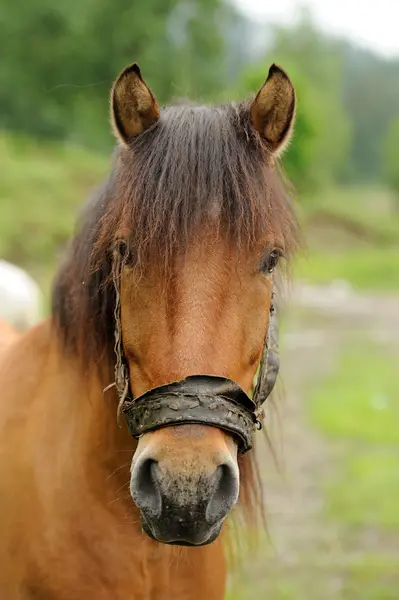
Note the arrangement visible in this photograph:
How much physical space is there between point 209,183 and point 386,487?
17.6 feet

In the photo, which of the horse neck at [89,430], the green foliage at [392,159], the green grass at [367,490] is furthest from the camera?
the green foliage at [392,159]

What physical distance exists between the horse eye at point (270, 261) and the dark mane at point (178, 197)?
0.23ft

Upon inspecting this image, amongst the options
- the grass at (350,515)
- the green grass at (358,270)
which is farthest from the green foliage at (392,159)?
the grass at (350,515)

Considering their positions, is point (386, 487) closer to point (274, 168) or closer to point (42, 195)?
point (274, 168)

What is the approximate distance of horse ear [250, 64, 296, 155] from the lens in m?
1.95

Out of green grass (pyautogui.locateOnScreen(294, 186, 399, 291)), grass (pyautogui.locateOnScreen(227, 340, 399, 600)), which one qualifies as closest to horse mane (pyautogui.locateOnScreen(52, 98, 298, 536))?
grass (pyautogui.locateOnScreen(227, 340, 399, 600))

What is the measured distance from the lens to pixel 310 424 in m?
8.47

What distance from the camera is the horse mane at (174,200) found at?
1.85m

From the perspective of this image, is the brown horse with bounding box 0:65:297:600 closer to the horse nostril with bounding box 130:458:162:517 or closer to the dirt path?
the horse nostril with bounding box 130:458:162:517

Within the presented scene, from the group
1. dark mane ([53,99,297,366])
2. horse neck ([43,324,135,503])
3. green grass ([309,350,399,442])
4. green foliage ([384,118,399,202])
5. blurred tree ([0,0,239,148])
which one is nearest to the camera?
dark mane ([53,99,297,366])

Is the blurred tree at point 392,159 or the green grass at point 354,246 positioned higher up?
the blurred tree at point 392,159

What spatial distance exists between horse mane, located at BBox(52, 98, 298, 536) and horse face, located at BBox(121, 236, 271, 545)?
72mm

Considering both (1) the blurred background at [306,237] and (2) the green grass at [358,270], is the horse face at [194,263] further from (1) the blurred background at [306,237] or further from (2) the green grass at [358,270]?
(2) the green grass at [358,270]

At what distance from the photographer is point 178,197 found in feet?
6.07
